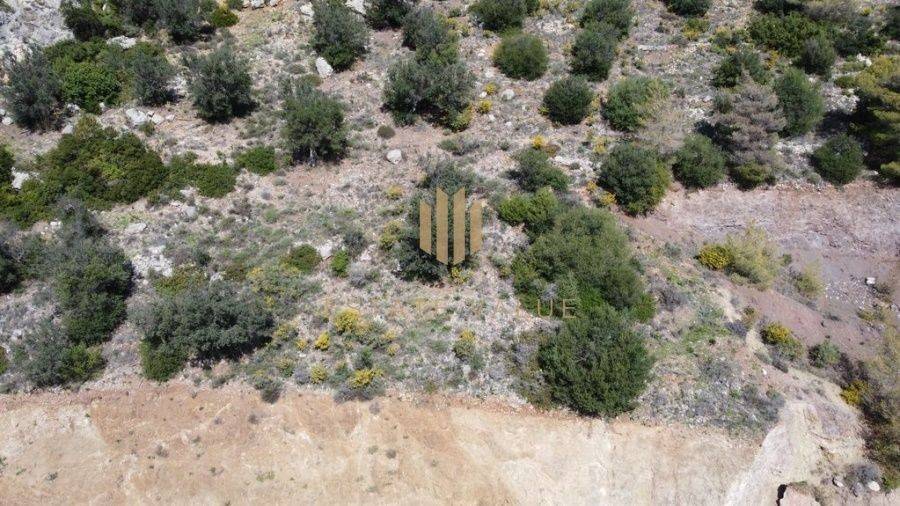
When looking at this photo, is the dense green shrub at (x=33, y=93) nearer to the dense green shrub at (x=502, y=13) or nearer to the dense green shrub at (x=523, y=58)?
the dense green shrub at (x=523, y=58)

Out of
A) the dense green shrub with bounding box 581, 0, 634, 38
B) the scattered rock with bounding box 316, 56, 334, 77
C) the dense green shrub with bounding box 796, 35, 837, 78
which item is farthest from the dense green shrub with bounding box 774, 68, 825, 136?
the scattered rock with bounding box 316, 56, 334, 77

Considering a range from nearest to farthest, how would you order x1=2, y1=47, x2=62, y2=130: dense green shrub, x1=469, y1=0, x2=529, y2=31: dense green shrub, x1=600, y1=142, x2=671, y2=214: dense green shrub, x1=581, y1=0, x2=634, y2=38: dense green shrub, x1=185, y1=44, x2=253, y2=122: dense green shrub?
x1=600, y1=142, x2=671, y2=214: dense green shrub → x1=2, y1=47, x2=62, y2=130: dense green shrub → x1=185, y1=44, x2=253, y2=122: dense green shrub → x1=581, y1=0, x2=634, y2=38: dense green shrub → x1=469, y1=0, x2=529, y2=31: dense green shrub

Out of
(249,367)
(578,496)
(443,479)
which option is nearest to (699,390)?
(578,496)

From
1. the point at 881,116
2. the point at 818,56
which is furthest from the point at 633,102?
the point at 881,116

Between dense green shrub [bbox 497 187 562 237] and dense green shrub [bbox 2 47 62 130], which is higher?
dense green shrub [bbox 2 47 62 130]

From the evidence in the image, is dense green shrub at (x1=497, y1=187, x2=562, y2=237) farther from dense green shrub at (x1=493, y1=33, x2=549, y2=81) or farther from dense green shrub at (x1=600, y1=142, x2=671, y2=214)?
dense green shrub at (x1=493, y1=33, x2=549, y2=81)

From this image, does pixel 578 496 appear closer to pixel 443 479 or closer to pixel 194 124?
pixel 443 479

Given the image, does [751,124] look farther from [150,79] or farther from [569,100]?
[150,79]
